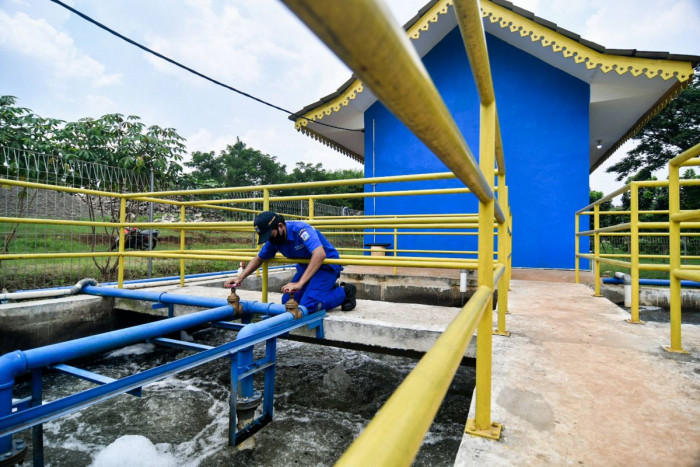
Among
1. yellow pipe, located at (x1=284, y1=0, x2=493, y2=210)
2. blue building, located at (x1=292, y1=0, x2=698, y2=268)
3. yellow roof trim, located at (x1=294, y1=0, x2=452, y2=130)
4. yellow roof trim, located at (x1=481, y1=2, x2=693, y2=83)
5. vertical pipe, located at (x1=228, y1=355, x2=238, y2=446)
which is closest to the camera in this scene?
yellow pipe, located at (x1=284, y1=0, x2=493, y2=210)

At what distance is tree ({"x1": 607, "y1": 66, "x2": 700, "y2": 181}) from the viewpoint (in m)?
14.3

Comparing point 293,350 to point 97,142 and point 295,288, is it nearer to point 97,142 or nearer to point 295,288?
point 295,288

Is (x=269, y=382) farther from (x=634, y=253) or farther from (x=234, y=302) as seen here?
(x=634, y=253)

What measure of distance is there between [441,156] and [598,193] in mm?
23480

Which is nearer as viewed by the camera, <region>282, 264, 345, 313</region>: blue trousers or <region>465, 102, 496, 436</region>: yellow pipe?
<region>465, 102, 496, 436</region>: yellow pipe

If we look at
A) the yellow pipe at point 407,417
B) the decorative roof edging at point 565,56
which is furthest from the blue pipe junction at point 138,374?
the decorative roof edging at point 565,56

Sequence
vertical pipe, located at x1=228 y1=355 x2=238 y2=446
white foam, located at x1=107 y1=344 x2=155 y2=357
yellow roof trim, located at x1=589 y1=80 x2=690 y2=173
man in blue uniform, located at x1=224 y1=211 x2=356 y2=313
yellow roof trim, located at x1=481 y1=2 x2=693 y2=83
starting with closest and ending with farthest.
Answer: vertical pipe, located at x1=228 y1=355 x2=238 y2=446 < man in blue uniform, located at x1=224 y1=211 x2=356 y2=313 < white foam, located at x1=107 y1=344 x2=155 y2=357 < yellow roof trim, located at x1=481 y1=2 x2=693 y2=83 < yellow roof trim, located at x1=589 y1=80 x2=690 y2=173

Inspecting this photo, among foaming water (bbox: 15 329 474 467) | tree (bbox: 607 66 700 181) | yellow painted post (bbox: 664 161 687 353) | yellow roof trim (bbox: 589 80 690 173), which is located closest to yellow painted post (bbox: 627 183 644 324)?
yellow painted post (bbox: 664 161 687 353)

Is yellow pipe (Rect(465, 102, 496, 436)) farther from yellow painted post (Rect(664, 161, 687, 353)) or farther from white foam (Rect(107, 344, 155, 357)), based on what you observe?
white foam (Rect(107, 344, 155, 357))

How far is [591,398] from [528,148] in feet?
21.5

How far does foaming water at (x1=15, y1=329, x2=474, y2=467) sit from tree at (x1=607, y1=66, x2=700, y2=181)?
17.5 meters

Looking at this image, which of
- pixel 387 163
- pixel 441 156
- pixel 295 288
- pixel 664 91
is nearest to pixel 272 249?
pixel 295 288

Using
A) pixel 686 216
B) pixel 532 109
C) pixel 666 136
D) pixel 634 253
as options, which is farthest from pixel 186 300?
pixel 666 136

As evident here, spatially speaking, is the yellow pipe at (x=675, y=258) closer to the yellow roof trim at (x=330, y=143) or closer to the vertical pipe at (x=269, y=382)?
the vertical pipe at (x=269, y=382)
